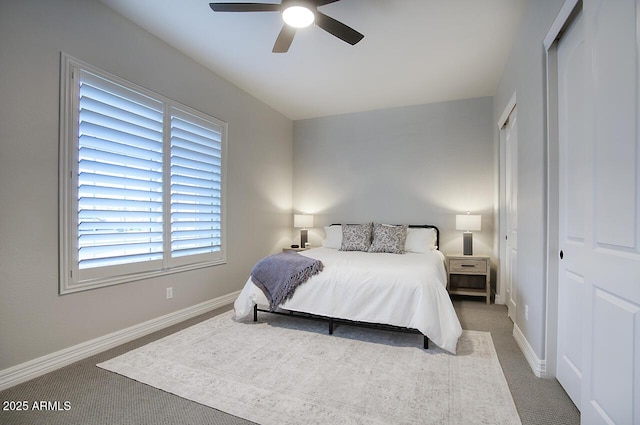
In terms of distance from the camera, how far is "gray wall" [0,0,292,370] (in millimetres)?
2061

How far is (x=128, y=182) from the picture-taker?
9.08 feet

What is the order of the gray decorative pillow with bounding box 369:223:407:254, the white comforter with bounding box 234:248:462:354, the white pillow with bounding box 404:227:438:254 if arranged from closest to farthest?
the white comforter with bounding box 234:248:462:354, the gray decorative pillow with bounding box 369:223:407:254, the white pillow with bounding box 404:227:438:254

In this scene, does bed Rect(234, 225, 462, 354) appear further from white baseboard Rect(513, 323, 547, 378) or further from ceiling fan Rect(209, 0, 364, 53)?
ceiling fan Rect(209, 0, 364, 53)

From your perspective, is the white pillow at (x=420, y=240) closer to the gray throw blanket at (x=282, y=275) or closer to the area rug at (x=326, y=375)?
the area rug at (x=326, y=375)

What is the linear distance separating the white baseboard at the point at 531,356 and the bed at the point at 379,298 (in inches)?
19.6

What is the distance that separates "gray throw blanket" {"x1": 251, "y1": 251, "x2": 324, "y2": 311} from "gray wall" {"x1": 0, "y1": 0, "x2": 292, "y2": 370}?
0.92 metres

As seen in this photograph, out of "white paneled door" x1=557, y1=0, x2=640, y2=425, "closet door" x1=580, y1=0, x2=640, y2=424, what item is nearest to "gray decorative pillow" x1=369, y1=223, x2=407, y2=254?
"white paneled door" x1=557, y1=0, x2=640, y2=425

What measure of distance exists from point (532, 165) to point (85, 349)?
3.79 m

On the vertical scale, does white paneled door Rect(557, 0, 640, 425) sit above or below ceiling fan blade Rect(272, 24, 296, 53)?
below

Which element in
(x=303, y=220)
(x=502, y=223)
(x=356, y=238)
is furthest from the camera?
(x=303, y=220)

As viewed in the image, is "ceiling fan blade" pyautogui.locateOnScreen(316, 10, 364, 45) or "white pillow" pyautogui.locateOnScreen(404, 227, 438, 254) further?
"white pillow" pyautogui.locateOnScreen(404, 227, 438, 254)

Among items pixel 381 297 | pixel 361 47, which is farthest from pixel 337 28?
pixel 381 297

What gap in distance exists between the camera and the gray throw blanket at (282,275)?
9.91 feet

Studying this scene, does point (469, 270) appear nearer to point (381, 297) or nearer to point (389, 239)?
point (389, 239)
